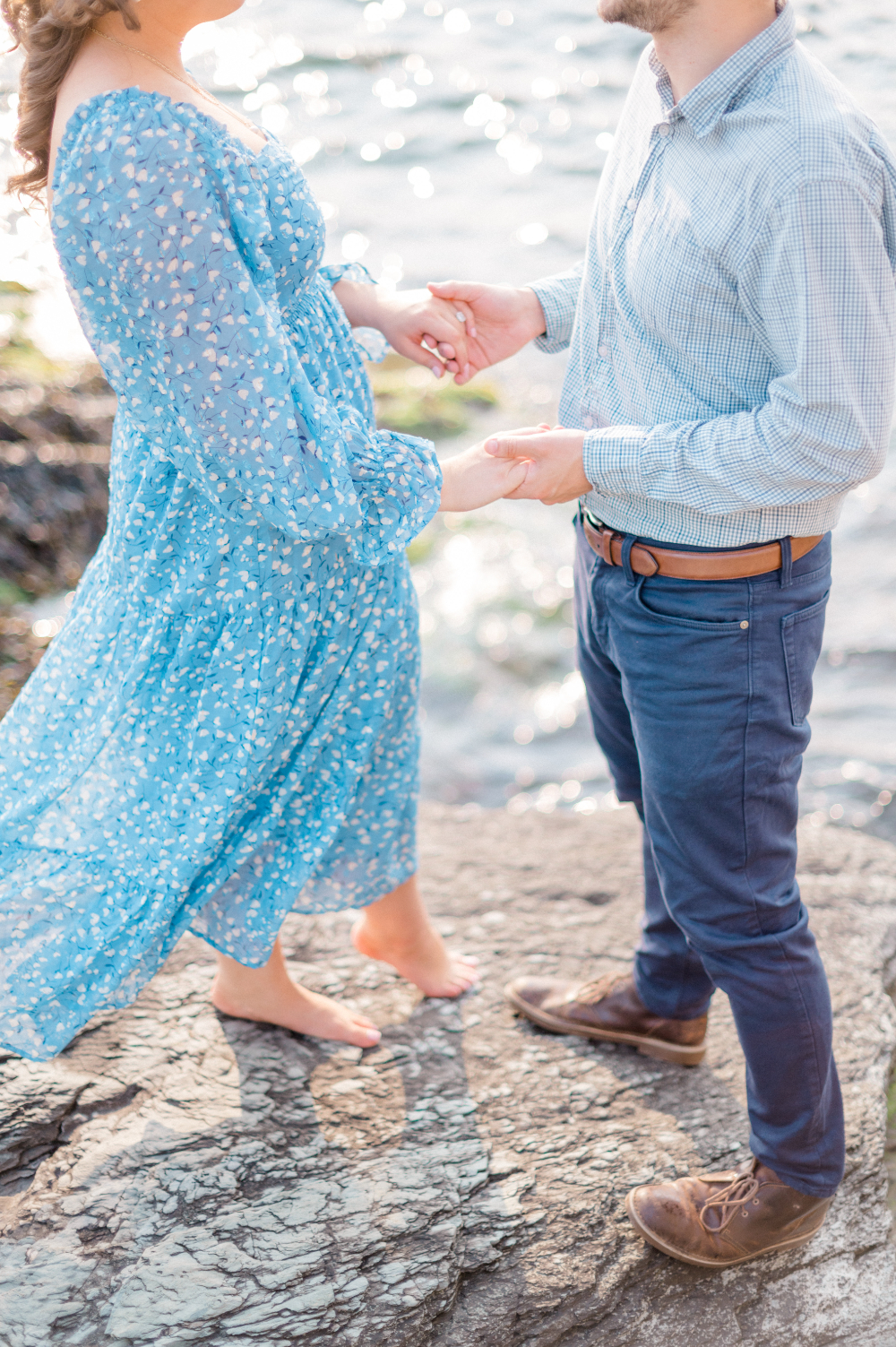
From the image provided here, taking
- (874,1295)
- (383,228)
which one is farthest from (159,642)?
(383,228)

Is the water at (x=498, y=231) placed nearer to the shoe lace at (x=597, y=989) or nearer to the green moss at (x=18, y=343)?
the green moss at (x=18, y=343)

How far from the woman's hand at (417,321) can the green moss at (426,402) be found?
4.11 meters

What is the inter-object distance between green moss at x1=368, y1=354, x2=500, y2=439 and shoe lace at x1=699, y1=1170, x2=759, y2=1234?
4.87 m

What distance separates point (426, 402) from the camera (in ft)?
21.9

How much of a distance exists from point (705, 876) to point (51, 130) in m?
1.45

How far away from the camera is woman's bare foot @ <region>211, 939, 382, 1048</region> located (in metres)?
2.26

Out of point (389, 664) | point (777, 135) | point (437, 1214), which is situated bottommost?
point (437, 1214)

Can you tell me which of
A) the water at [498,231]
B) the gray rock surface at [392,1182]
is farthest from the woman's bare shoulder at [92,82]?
the gray rock surface at [392,1182]

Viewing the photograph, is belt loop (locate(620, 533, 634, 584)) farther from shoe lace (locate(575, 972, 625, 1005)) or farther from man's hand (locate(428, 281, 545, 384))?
shoe lace (locate(575, 972, 625, 1005))

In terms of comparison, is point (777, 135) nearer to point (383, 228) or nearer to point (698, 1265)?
point (698, 1265)

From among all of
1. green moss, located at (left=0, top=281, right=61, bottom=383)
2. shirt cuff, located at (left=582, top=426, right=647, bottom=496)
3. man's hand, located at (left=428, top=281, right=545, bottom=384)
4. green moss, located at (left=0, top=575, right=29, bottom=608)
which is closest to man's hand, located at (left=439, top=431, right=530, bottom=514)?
shirt cuff, located at (left=582, top=426, right=647, bottom=496)

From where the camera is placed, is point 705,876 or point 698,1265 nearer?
point 705,876

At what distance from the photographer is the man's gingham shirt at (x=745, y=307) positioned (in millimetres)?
1490

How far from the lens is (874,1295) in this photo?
1.99 metres
